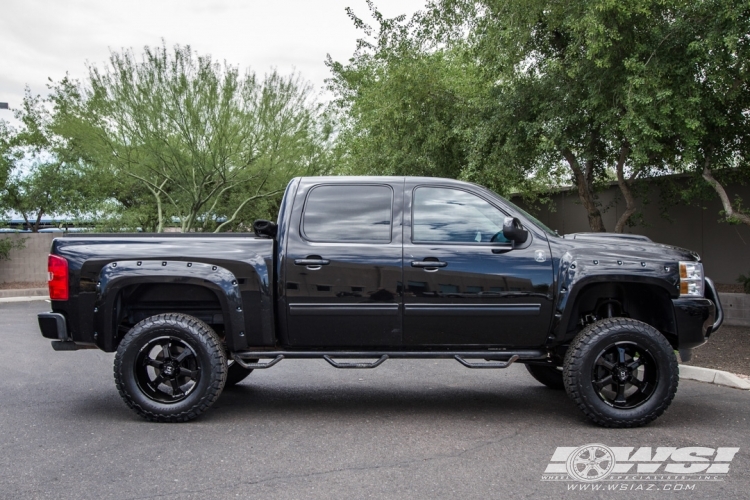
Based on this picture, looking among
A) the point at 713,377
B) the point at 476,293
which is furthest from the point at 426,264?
the point at 713,377

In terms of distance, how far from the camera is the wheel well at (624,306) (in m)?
6.34

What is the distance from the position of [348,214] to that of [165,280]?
164 cm

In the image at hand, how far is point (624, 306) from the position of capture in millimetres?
6668

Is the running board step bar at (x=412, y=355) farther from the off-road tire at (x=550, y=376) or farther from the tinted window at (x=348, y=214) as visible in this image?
the off-road tire at (x=550, y=376)

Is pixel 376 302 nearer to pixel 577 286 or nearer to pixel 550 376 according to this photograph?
pixel 577 286

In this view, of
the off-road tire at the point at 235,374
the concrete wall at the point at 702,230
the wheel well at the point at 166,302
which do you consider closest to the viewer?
the wheel well at the point at 166,302

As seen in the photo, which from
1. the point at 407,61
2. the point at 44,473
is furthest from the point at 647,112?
the point at 44,473

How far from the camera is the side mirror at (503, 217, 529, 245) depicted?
6.02 m

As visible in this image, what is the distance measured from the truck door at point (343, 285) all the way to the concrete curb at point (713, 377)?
3.78m

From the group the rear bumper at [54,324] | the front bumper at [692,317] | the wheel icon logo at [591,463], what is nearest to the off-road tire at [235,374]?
the rear bumper at [54,324]

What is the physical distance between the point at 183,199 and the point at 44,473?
67.4 feet

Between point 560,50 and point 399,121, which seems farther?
point 399,121

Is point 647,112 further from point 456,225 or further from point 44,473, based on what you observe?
point 44,473

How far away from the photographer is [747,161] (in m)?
11.2
